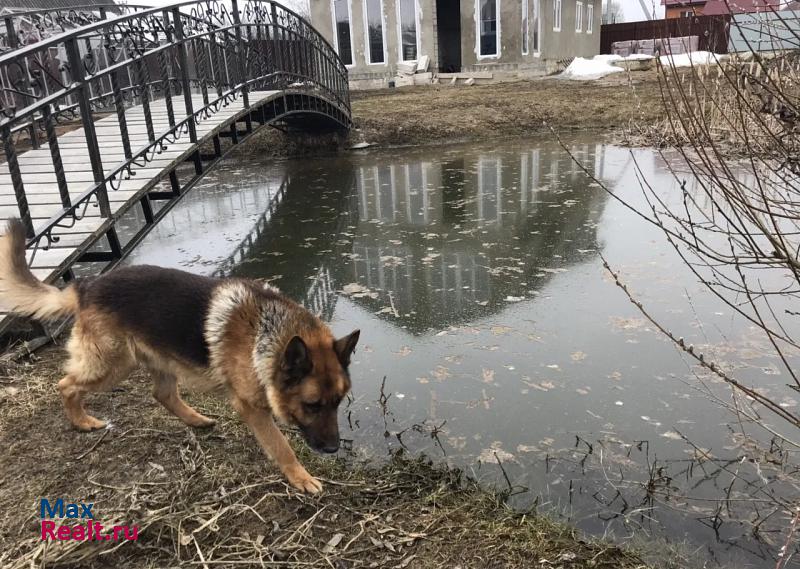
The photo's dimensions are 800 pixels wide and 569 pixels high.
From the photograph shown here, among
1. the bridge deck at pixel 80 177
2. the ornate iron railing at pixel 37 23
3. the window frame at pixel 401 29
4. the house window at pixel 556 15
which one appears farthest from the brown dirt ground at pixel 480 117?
the house window at pixel 556 15

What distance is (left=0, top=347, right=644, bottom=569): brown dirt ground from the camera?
2213 millimetres

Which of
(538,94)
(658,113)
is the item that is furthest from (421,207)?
(538,94)

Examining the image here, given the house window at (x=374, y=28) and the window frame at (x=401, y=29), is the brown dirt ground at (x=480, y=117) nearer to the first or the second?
the window frame at (x=401, y=29)

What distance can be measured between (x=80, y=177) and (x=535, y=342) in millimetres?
4273

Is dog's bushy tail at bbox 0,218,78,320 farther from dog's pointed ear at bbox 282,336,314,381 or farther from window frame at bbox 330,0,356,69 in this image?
window frame at bbox 330,0,356,69

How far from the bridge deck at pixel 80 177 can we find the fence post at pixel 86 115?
146 millimetres

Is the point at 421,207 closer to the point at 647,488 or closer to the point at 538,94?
the point at 647,488

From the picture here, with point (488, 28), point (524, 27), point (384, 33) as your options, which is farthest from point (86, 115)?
point (524, 27)

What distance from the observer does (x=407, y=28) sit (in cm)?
2284

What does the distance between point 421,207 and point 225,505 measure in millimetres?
6315

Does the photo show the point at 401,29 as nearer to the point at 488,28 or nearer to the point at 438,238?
the point at 488,28

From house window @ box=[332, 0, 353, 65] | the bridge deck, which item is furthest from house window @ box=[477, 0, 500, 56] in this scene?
the bridge deck

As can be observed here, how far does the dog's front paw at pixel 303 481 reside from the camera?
2.58 m

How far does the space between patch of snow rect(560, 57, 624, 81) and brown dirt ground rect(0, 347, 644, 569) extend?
844 inches
